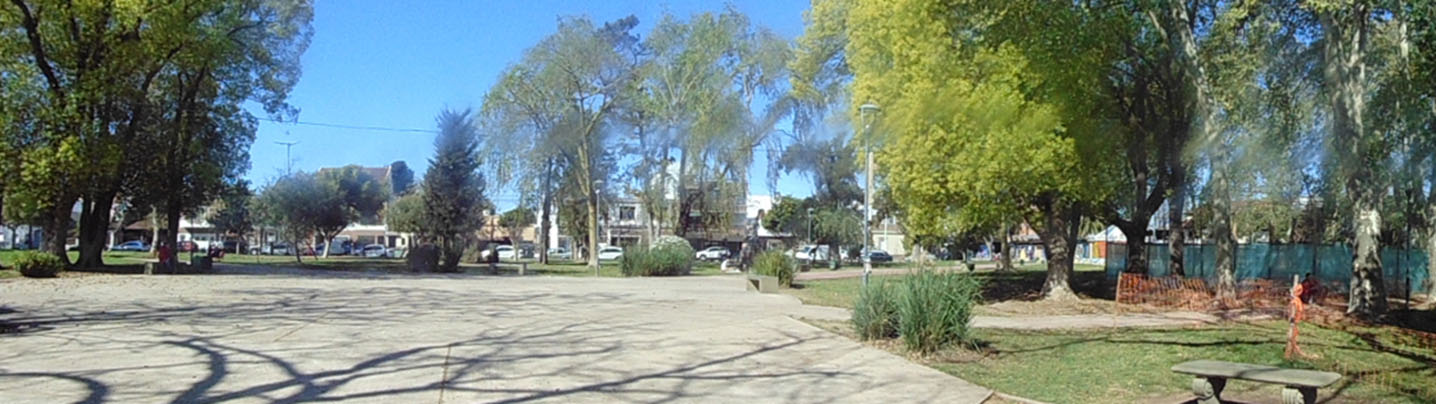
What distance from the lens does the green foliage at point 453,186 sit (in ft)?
143

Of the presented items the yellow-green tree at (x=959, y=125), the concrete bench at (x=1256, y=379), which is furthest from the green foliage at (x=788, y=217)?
the concrete bench at (x=1256, y=379)

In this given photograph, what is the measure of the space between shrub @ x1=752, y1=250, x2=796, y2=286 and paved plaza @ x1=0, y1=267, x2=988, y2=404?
10601mm

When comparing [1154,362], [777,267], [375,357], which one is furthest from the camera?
[777,267]

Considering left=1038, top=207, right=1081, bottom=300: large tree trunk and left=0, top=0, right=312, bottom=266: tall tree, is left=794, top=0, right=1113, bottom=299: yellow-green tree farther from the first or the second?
left=0, top=0, right=312, bottom=266: tall tree

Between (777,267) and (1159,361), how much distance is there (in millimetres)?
17706

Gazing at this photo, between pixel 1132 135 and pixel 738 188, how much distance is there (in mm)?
25644

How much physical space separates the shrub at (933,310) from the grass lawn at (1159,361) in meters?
0.21

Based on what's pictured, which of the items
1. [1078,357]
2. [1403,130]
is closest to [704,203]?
[1403,130]

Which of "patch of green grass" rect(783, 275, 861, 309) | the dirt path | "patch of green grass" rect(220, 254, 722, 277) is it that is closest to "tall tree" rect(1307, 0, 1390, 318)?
the dirt path

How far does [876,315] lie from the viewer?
42.1 feet

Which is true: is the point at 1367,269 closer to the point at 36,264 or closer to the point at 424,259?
the point at 36,264

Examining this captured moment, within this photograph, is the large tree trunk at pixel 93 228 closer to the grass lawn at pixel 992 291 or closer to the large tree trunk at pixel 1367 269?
the grass lawn at pixel 992 291

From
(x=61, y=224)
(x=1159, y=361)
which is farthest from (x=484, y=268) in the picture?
(x=1159, y=361)

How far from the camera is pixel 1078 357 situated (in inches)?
478
